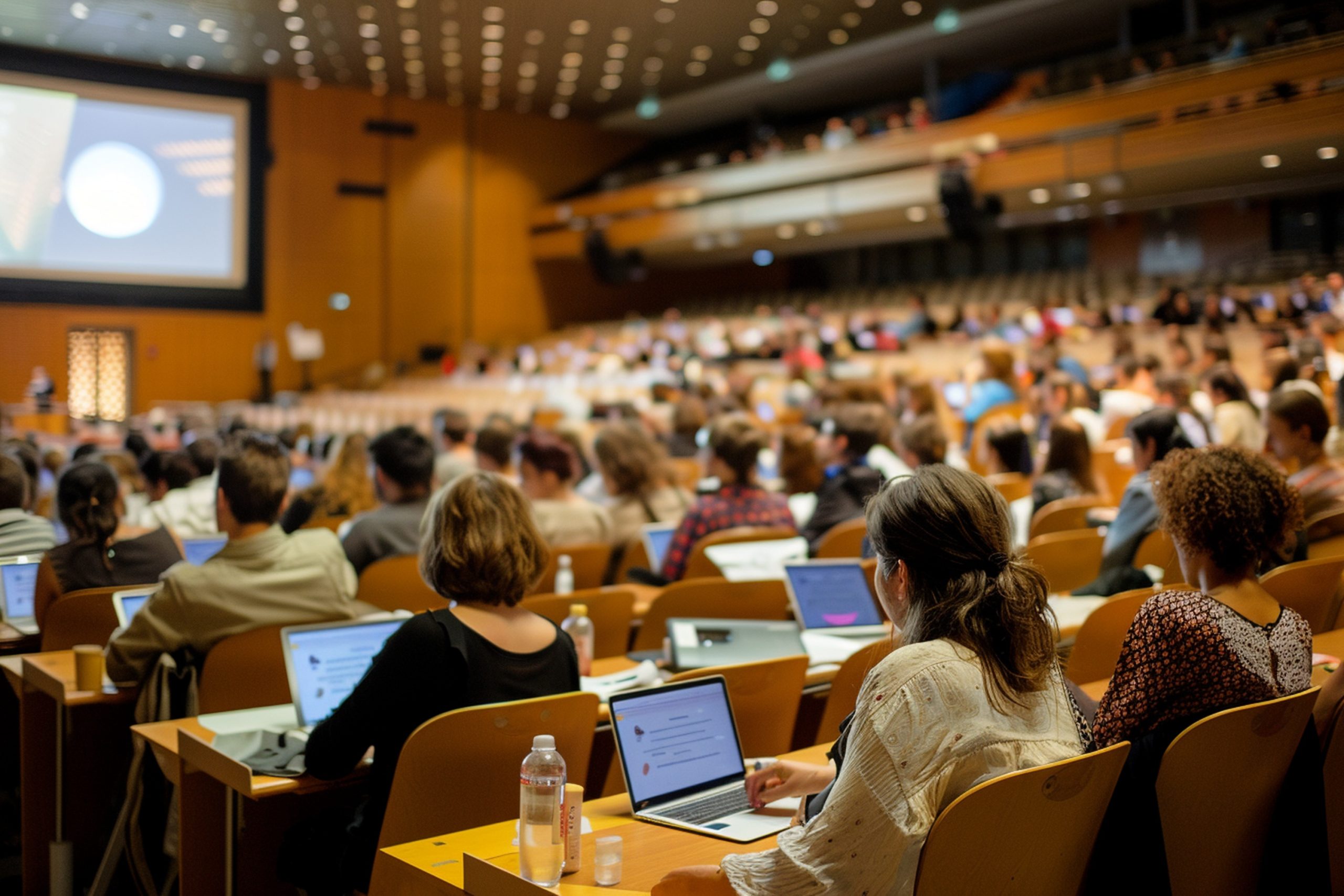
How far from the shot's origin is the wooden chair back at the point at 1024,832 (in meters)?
1.50

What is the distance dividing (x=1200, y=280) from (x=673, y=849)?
1356 centimetres

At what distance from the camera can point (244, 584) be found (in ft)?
9.66

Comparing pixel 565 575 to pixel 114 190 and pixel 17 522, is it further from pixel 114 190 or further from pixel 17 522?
pixel 114 190

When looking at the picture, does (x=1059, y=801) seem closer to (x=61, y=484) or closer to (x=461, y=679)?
(x=461, y=679)

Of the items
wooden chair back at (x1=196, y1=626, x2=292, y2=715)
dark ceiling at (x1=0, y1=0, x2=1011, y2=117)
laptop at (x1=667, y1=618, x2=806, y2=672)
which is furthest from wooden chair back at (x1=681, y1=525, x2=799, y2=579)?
dark ceiling at (x1=0, y1=0, x2=1011, y2=117)

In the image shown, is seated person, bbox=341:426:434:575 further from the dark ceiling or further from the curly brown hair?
the dark ceiling

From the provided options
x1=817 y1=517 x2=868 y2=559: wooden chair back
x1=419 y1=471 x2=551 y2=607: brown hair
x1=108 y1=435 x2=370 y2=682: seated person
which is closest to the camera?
x1=419 y1=471 x2=551 y2=607: brown hair

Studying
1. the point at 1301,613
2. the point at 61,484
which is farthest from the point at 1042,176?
the point at 61,484

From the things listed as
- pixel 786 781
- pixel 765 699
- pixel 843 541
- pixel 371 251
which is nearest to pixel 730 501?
pixel 843 541

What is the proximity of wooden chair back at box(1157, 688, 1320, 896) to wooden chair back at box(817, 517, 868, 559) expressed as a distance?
273 centimetres

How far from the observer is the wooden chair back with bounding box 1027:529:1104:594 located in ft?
14.2

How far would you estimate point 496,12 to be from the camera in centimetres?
1459

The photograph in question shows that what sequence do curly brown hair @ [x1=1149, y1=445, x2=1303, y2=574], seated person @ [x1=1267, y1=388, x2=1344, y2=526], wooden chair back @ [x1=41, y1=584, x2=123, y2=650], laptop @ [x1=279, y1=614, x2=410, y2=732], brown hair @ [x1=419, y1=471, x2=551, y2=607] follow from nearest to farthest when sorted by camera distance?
curly brown hair @ [x1=1149, y1=445, x2=1303, y2=574] → brown hair @ [x1=419, y1=471, x2=551, y2=607] → laptop @ [x1=279, y1=614, x2=410, y2=732] → wooden chair back @ [x1=41, y1=584, x2=123, y2=650] → seated person @ [x1=1267, y1=388, x2=1344, y2=526]

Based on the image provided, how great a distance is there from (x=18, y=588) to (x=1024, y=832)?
3.53 meters
